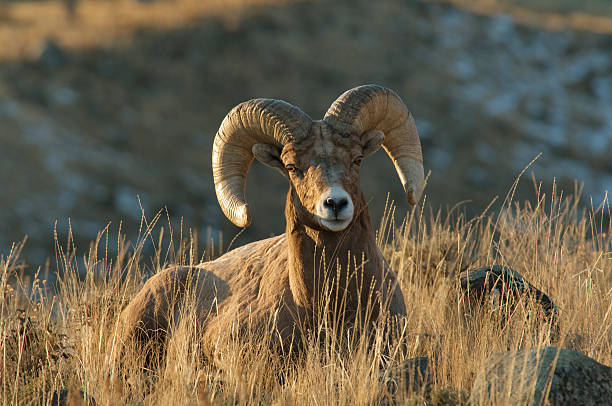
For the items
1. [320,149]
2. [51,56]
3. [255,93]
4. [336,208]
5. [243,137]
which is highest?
[255,93]

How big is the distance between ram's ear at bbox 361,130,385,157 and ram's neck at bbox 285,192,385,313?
0.58 m

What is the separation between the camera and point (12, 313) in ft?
26.1

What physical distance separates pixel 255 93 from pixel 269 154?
155 ft

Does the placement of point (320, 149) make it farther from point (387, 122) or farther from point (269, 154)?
point (387, 122)

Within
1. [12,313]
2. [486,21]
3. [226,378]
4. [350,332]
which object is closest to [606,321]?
[350,332]

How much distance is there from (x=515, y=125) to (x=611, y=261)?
47493 millimetres

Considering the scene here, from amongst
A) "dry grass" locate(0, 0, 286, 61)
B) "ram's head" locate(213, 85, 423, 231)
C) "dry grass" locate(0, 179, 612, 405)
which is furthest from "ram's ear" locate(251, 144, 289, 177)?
"dry grass" locate(0, 0, 286, 61)

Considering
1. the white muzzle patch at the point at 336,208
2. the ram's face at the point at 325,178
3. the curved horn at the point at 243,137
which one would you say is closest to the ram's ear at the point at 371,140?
the ram's face at the point at 325,178

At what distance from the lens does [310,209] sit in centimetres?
696

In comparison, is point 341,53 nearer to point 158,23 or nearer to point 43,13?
point 158,23

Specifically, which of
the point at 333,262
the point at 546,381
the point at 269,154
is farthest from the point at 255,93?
the point at 546,381

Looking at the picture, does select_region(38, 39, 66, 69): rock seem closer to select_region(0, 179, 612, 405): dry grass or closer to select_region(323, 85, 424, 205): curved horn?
select_region(0, 179, 612, 405): dry grass

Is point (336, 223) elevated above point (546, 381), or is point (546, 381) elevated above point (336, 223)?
point (336, 223)

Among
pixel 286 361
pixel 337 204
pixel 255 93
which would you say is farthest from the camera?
pixel 255 93
